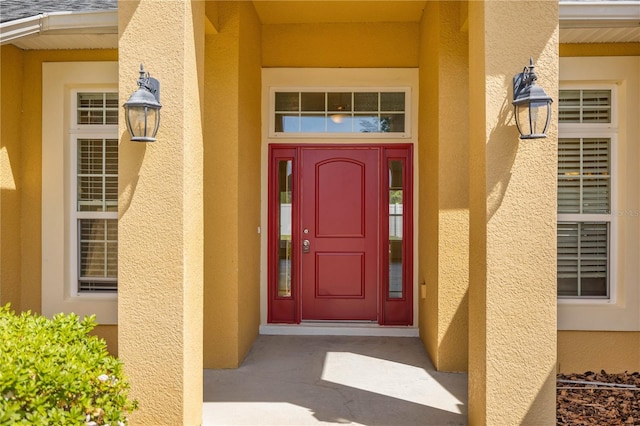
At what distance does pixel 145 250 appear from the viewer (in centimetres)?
339

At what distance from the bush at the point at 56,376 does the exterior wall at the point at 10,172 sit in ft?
8.25

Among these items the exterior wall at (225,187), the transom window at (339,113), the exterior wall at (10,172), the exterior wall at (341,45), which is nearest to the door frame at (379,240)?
the transom window at (339,113)

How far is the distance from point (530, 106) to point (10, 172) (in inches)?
207

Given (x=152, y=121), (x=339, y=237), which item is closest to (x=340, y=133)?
(x=339, y=237)

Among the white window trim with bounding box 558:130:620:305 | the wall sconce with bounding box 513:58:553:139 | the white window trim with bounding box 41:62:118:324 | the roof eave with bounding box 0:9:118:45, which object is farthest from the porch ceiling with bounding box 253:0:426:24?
the wall sconce with bounding box 513:58:553:139

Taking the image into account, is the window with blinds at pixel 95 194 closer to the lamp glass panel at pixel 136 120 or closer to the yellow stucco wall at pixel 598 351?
the lamp glass panel at pixel 136 120

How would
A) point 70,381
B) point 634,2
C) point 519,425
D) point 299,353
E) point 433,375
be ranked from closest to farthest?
point 70,381 → point 519,425 → point 634,2 → point 433,375 → point 299,353

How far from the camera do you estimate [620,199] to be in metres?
5.17

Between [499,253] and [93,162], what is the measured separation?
4531 mm

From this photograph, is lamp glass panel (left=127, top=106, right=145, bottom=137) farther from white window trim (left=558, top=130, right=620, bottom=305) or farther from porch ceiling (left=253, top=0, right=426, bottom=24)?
white window trim (left=558, top=130, right=620, bottom=305)

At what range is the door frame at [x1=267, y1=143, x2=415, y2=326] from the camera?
654 centimetres

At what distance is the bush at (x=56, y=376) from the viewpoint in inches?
95.6

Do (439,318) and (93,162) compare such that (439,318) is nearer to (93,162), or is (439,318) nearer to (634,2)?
(634,2)

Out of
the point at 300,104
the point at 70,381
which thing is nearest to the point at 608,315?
the point at 300,104
